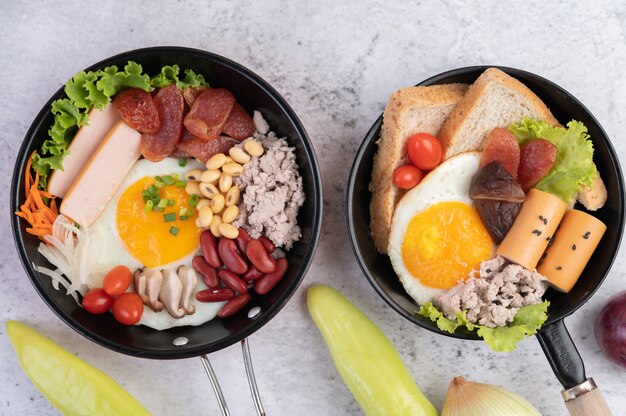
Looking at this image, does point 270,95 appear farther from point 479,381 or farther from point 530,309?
point 479,381

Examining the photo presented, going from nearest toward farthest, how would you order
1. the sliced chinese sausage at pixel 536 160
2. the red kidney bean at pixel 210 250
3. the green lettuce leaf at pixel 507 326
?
the green lettuce leaf at pixel 507 326, the sliced chinese sausage at pixel 536 160, the red kidney bean at pixel 210 250

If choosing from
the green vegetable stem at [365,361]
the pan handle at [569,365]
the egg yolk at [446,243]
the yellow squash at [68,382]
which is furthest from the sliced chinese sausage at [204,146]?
the pan handle at [569,365]

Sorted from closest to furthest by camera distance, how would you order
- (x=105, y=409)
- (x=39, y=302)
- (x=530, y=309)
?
(x=530, y=309)
(x=105, y=409)
(x=39, y=302)

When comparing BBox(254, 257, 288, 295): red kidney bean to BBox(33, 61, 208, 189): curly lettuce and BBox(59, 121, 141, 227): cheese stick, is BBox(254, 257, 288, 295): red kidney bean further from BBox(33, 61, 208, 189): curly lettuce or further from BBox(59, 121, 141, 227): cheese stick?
BBox(33, 61, 208, 189): curly lettuce

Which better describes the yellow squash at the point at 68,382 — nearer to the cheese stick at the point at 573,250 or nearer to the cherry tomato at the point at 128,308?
the cherry tomato at the point at 128,308

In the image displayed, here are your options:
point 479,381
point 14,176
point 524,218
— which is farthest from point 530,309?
point 14,176

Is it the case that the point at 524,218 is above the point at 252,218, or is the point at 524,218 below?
above

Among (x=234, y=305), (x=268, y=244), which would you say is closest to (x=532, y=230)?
(x=268, y=244)
